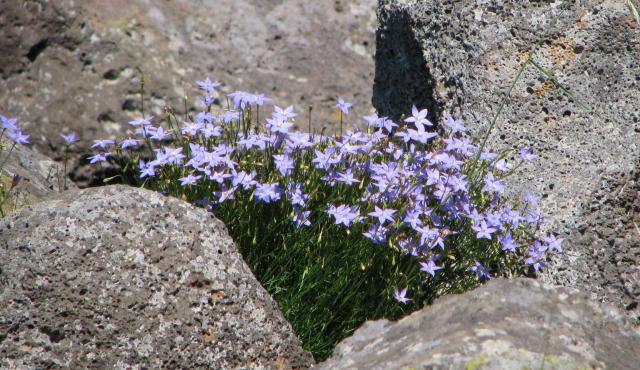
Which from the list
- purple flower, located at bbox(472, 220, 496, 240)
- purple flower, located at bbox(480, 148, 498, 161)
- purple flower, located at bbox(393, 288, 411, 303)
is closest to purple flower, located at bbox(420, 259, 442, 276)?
purple flower, located at bbox(393, 288, 411, 303)

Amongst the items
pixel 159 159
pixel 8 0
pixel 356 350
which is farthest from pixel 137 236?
pixel 8 0

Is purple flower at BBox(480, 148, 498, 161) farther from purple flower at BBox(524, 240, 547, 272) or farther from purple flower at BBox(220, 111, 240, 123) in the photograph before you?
purple flower at BBox(220, 111, 240, 123)

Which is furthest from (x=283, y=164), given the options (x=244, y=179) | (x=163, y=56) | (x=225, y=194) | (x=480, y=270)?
(x=163, y=56)

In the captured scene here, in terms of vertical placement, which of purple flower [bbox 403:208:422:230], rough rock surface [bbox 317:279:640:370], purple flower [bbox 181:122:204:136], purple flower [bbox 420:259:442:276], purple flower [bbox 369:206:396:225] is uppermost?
rough rock surface [bbox 317:279:640:370]

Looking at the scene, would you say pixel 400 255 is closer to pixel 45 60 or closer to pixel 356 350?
pixel 356 350

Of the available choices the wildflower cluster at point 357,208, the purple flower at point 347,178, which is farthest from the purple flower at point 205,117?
the purple flower at point 347,178

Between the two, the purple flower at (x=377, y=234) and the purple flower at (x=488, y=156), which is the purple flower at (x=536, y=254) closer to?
the purple flower at (x=488, y=156)
